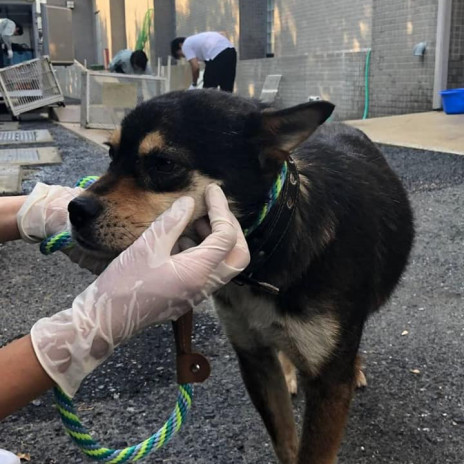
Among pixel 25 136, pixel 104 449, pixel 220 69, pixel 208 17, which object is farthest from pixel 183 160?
pixel 208 17

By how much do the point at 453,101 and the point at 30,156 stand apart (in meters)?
6.69

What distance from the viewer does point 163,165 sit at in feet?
6.24

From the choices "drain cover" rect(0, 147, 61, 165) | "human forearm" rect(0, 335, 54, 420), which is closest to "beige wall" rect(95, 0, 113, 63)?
"drain cover" rect(0, 147, 61, 165)

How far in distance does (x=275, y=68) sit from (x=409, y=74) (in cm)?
492

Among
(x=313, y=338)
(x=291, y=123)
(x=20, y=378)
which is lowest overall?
(x=313, y=338)

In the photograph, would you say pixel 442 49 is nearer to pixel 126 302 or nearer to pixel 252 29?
pixel 252 29

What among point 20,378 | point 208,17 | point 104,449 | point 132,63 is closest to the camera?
point 20,378

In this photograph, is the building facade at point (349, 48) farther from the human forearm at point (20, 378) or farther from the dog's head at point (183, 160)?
the human forearm at point (20, 378)

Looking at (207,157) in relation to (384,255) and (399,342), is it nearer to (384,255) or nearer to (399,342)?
(384,255)

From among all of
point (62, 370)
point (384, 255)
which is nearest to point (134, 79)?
point (384, 255)

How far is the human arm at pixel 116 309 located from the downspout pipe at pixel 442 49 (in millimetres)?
10616

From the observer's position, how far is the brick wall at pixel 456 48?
36.4ft

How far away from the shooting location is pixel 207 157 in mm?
1933

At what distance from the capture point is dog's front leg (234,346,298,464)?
7.95 ft
